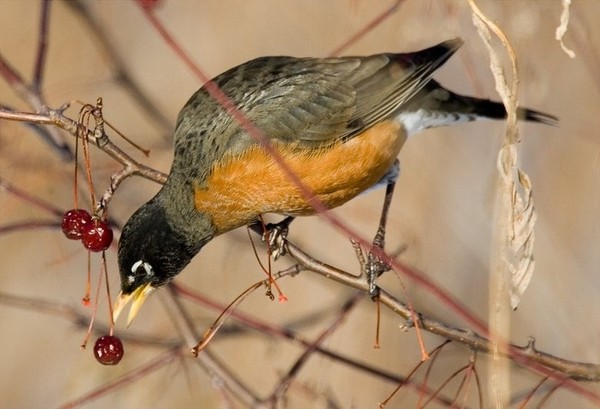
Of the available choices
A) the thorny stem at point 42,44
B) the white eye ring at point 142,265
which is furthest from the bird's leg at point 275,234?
the thorny stem at point 42,44

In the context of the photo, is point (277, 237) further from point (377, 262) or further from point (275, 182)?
point (377, 262)

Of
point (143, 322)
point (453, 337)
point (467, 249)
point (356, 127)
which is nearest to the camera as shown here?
point (453, 337)

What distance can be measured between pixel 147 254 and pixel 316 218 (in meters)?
2.36

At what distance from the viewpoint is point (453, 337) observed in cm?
250

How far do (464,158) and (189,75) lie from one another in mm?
2023

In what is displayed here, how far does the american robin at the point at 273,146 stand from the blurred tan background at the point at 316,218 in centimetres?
35

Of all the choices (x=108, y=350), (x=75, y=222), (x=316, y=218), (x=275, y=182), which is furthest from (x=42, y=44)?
(x=316, y=218)

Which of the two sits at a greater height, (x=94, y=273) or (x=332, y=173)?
(x=94, y=273)

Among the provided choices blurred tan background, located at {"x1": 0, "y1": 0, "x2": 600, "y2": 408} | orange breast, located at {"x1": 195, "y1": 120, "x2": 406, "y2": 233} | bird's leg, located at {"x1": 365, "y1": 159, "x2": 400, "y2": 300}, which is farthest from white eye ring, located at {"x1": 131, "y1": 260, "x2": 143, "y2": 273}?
blurred tan background, located at {"x1": 0, "y1": 0, "x2": 600, "y2": 408}

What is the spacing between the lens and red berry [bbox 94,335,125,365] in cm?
268

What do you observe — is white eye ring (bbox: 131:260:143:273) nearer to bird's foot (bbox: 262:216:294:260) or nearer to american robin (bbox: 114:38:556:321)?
american robin (bbox: 114:38:556:321)

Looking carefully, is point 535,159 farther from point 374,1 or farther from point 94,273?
point 94,273

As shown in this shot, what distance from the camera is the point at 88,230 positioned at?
2.62m

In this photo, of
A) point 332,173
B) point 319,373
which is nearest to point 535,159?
point 319,373
